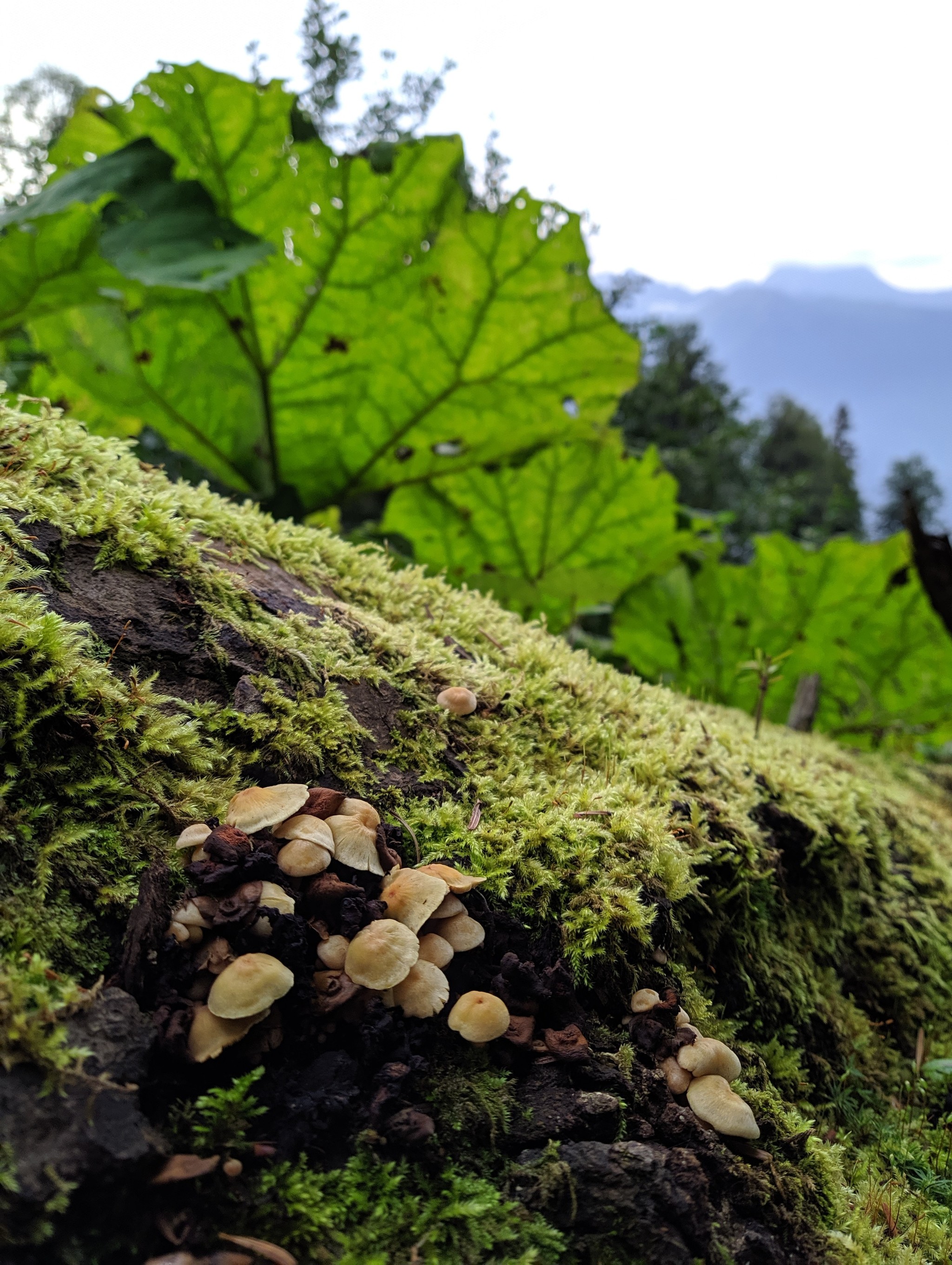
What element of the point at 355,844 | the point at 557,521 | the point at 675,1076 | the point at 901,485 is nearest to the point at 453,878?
the point at 355,844

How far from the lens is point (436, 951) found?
38.1 inches

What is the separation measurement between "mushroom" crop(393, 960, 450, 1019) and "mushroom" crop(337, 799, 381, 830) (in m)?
0.21

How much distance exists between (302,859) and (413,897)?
0.51 feet

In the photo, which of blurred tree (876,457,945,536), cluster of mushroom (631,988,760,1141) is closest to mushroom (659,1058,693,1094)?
cluster of mushroom (631,988,760,1141)

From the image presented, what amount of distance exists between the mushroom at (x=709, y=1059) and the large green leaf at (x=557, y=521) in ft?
6.49

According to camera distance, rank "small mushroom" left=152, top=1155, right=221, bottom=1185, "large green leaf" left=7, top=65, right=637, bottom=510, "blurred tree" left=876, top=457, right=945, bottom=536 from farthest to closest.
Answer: "blurred tree" left=876, top=457, right=945, bottom=536 → "large green leaf" left=7, top=65, right=637, bottom=510 → "small mushroom" left=152, top=1155, right=221, bottom=1185

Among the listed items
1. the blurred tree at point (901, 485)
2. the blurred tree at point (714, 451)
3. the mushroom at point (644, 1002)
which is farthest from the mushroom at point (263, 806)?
the blurred tree at point (901, 485)

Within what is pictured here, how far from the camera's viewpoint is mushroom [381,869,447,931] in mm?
965

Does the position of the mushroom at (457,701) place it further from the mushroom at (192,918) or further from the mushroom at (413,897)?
the mushroom at (192,918)

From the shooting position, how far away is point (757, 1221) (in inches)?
36.2

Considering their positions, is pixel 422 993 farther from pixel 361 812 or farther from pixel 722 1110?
pixel 722 1110

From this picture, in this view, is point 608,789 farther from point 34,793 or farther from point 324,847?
point 34,793

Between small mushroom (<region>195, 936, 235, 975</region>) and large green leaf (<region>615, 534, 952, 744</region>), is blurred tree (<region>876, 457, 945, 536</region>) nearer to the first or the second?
large green leaf (<region>615, 534, 952, 744</region>)

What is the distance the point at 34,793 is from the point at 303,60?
10.2m
